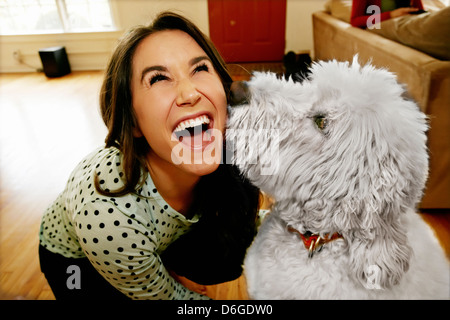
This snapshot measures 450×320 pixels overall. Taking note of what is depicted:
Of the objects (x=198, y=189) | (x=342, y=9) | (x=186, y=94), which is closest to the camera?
(x=186, y=94)

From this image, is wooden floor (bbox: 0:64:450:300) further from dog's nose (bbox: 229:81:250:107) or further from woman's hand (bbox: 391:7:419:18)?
woman's hand (bbox: 391:7:419:18)

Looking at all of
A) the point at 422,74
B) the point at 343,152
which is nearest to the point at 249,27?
the point at 422,74

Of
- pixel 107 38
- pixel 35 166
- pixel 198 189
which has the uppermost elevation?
pixel 107 38

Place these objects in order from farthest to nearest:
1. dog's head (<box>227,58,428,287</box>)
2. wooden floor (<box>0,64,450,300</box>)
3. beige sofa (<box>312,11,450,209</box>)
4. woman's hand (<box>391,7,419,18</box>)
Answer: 1. wooden floor (<box>0,64,450,300</box>)
2. woman's hand (<box>391,7,419,18</box>)
3. beige sofa (<box>312,11,450,209</box>)
4. dog's head (<box>227,58,428,287</box>)

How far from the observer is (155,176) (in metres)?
0.91

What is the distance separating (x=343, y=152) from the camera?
0.71 meters

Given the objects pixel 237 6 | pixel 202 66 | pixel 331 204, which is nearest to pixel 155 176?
pixel 202 66

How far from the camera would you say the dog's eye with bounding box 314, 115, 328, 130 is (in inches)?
29.3

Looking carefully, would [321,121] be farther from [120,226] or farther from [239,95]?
[120,226]

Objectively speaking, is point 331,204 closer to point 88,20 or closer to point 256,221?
point 256,221

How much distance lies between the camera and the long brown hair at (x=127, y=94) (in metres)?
0.78

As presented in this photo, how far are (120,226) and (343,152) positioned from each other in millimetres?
609

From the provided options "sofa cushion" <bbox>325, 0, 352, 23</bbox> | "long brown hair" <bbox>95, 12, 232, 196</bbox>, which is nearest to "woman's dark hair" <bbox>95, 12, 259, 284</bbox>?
"long brown hair" <bbox>95, 12, 232, 196</bbox>
